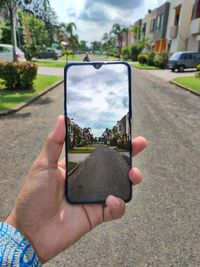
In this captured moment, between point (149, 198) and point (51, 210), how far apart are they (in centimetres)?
209

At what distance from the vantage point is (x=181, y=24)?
32375 millimetres

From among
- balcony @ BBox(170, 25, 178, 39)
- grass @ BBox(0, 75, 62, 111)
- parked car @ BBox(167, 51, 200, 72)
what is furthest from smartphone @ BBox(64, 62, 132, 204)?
balcony @ BBox(170, 25, 178, 39)

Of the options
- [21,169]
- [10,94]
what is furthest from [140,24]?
[21,169]

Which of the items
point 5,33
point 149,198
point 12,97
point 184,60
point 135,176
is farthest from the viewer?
point 5,33

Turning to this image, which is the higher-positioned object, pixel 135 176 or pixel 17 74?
pixel 135 176

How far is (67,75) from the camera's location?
1563 millimetres

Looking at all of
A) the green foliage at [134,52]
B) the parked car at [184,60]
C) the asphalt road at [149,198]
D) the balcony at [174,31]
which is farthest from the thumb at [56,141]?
the green foliage at [134,52]

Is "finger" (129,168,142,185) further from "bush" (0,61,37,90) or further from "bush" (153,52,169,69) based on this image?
"bush" (153,52,169,69)

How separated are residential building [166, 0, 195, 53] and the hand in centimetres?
3422

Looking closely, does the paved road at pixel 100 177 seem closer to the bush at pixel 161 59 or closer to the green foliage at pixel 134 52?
A: the bush at pixel 161 59

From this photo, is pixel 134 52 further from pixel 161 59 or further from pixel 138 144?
pixel 138 144

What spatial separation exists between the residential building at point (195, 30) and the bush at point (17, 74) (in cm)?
2364

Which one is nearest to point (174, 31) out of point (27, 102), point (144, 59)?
point (144, 59)

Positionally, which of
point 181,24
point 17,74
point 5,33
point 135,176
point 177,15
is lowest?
point 17,74
